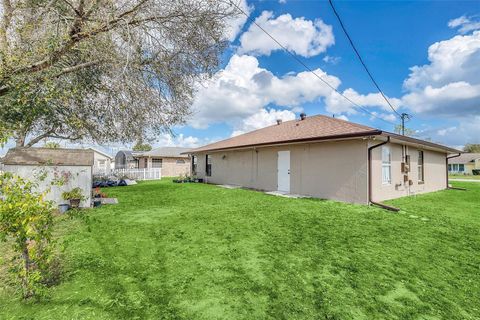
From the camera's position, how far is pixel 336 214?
691cm

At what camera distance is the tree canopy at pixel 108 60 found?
491 centimetres

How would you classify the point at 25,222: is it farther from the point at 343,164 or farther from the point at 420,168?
the point at 420,168

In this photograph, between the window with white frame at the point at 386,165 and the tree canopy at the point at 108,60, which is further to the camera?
the window with white frame at the point at 386,165

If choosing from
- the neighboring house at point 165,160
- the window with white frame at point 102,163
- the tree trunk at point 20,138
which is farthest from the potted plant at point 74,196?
the window with white frame at point 102,163

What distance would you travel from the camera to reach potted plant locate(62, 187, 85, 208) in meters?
7.69

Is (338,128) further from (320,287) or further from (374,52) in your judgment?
(320,287)

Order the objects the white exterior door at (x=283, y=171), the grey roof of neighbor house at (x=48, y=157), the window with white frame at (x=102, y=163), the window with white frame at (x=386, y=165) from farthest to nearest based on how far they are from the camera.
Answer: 1. the window with white frame at (x=102, y=163)
2. the white exterior door at (x=283, y=171)
3. the window with white frame at (x=386, y=165)
4. the grey roof of neighbor house at (x=48, y=157)

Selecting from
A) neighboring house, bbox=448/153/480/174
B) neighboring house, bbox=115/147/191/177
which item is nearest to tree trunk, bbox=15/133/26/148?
neighboring house, bbox=115/147/191/177

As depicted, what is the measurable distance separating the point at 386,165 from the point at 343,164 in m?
1.90

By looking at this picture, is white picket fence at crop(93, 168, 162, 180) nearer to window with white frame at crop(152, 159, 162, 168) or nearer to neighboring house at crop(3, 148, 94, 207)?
window with white frame at crop(152, 159, 162, 168)

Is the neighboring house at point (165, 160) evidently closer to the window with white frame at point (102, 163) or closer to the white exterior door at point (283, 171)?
the window with white frame at point (102, 163)

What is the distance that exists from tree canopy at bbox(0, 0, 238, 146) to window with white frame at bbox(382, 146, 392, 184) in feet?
23.7

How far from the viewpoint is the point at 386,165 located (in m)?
9.29

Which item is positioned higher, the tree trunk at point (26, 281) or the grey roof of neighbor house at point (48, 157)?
the grey roof of neighbor house at point (48, 157)
